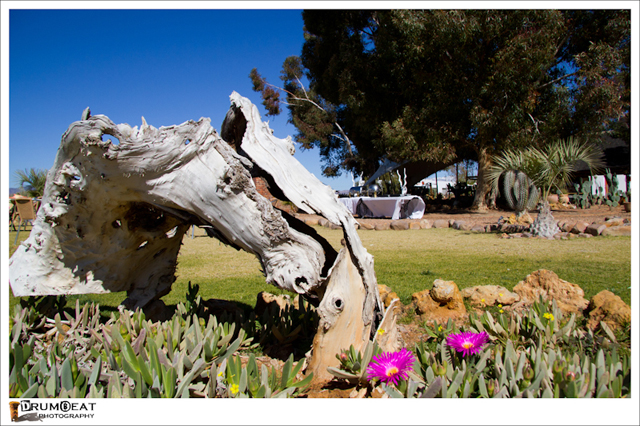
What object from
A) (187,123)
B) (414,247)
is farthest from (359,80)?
(187,123)

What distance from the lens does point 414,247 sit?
734 cm

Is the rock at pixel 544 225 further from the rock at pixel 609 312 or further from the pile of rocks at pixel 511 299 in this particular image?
the rock at pixel 609 312

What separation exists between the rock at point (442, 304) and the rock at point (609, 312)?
2.62 ft

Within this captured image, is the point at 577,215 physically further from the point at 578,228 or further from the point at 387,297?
the point at 387,297

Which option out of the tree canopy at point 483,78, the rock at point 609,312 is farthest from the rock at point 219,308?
the tree canopy at point 483,78

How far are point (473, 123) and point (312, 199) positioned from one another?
13.1 metres

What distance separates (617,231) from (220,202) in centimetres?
851

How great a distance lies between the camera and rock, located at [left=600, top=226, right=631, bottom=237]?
24.8 feet

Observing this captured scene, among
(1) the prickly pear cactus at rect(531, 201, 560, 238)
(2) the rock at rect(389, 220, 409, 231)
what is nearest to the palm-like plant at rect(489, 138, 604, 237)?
(1) the prickly pear cactus at rect(531, 201, 560, 238)

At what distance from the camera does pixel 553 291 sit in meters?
3.00

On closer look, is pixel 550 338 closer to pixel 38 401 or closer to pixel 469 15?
pixel 38 401

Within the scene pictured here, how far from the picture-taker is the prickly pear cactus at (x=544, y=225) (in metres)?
7.88

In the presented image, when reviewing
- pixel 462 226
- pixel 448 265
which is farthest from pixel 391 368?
pixel 462 226

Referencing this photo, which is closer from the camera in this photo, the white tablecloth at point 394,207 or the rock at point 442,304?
the rock at point 442,304
